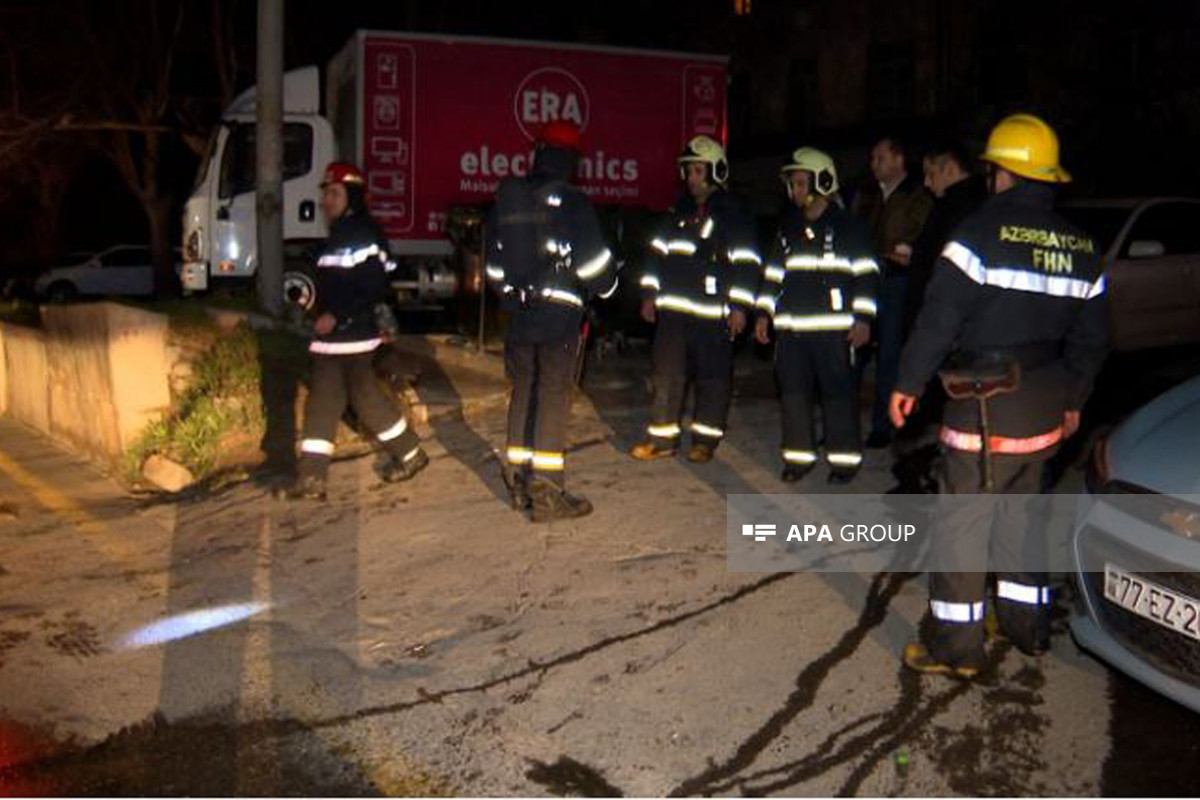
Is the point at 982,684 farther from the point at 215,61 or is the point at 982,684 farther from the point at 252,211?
the point at 215,61

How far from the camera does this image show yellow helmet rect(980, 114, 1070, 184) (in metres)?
4.48

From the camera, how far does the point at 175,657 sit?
518 centimetres

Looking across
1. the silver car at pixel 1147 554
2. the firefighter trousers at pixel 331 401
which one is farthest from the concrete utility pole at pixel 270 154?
the silver car at pixel 1147 554

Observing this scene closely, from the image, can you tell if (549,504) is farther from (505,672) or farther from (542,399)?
(505,672)

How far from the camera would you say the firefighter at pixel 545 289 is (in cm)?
647

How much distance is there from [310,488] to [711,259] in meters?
2.59

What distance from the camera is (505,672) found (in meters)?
4.91

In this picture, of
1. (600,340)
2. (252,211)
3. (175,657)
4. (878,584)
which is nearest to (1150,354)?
(600,340)

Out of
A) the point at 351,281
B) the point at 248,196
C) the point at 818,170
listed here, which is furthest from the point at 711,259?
the point at 248,196

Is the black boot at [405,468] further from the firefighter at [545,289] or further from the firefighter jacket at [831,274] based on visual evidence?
the firefighter jacket at [831,274]

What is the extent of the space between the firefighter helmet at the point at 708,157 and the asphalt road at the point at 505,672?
5.66 ft

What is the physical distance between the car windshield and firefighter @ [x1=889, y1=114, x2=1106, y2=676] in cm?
618

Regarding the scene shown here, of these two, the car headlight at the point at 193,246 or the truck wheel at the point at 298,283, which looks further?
the car headlight at the point at 193,246

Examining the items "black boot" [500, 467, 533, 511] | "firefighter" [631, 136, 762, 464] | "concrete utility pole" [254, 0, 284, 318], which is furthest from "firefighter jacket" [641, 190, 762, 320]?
"concrete utility pole" [254, 0, 284, 318]
